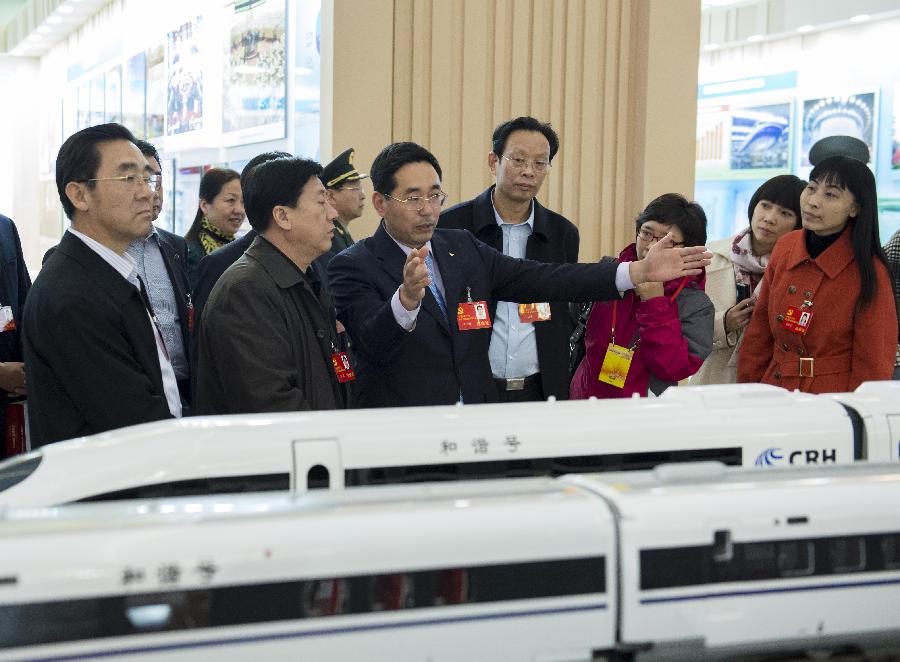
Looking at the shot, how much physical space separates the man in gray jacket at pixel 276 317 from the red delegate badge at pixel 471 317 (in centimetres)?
41

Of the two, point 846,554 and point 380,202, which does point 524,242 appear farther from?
point 846,554

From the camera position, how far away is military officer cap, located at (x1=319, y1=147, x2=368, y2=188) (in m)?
3.97

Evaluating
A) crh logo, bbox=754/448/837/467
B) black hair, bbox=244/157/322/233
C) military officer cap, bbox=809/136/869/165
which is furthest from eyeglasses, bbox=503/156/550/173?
crh logo, bbox=754/448/837/467

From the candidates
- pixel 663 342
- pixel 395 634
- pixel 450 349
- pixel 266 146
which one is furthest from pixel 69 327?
pixel 266 146

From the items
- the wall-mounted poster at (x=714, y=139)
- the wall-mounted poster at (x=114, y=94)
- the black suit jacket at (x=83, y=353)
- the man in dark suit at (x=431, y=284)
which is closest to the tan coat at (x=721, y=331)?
the man in dark suit at (x=431, y=284)

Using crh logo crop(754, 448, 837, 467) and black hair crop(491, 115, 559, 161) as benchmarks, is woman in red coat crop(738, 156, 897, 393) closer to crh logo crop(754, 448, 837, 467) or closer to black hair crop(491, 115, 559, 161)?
black hair crop(491, 115, 559, 161)

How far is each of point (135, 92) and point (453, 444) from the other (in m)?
6.71

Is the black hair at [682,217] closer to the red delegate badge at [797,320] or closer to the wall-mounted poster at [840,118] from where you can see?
the red delegate badge at [797,320]

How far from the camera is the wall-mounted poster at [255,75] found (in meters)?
4.90

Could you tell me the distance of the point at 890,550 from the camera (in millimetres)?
1697

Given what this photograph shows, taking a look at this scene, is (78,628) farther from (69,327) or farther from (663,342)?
(663,342)

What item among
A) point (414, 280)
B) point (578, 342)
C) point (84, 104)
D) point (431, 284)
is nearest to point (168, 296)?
point (431, 284)

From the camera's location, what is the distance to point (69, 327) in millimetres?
2373

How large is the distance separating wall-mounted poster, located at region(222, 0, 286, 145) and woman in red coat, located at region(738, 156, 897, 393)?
8.38 ft
